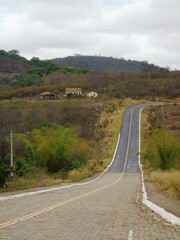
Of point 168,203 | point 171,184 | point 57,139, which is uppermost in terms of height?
point 168,203

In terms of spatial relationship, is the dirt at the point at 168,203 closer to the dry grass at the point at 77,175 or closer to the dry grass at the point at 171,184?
the dry grass at the point at 171,184

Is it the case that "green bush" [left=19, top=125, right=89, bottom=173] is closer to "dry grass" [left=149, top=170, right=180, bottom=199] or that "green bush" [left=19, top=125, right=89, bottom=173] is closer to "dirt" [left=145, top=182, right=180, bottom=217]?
"dry grass" [left=149, top=170, right=180, bottom=199]

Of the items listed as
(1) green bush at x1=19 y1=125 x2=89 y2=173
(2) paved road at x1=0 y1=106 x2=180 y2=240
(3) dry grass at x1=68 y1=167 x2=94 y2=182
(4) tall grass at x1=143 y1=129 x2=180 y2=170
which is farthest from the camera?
(1) green bush at x1=19 y1=125 x2=89 y2=173

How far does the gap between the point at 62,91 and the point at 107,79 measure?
2573 centimetres

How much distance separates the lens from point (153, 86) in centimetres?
15738

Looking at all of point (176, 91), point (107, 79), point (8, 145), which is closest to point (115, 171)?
point (8, 145)

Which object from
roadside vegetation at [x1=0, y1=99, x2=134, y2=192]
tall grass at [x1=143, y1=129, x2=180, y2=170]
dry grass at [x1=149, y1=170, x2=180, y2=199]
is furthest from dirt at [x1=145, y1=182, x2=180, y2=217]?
tall grass at [x1=143, y1=129, x2=180, y2=170]

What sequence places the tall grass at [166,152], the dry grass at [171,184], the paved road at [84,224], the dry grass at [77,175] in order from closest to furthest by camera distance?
the paved road at [84,224], the dry grass at [171,184], the dry grass at [77,175], the tall grass at [166,152]

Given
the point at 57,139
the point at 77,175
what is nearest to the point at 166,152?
the point at 77,175

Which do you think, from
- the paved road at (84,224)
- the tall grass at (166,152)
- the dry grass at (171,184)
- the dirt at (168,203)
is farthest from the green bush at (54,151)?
the paved road at (84,224)

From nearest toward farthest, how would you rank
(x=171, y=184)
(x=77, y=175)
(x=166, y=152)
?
(x=171, y=184) < (x=77, y=175) < (x=166, y=152)

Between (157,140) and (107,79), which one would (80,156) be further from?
(107,79)

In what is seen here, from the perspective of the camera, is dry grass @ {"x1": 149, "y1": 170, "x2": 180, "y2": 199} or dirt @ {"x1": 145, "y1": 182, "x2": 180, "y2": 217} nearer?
dirt @ {"x1": 145, "y1": 182, "x2": 180, "y2": 217}

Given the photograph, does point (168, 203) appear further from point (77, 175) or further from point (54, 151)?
point (54, 151)
